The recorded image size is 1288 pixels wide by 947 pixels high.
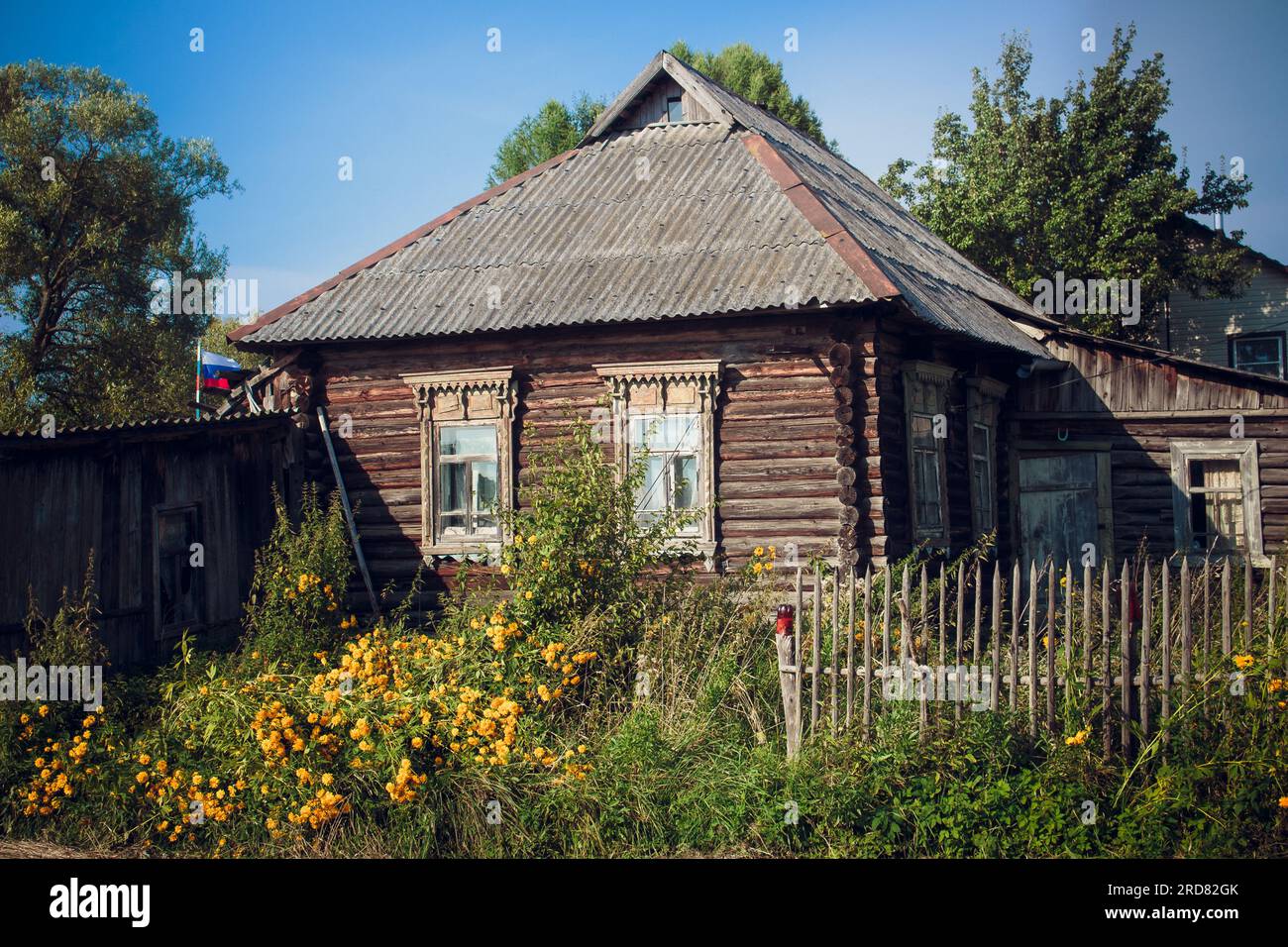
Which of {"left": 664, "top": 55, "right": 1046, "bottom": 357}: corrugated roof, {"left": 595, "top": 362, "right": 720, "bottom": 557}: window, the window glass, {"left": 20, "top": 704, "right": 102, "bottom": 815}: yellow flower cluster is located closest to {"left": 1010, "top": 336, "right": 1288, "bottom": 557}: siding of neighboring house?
the window glass

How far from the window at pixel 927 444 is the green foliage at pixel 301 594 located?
6.22 metres

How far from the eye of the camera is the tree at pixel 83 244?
2600 centimetres

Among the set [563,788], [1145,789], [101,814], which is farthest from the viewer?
[101,814]

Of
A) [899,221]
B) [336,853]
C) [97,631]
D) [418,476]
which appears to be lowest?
[336,853]

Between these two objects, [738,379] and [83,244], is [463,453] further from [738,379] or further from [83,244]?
[83,244]

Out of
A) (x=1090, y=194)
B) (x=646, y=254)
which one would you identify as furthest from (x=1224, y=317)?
(x=646, y=254)

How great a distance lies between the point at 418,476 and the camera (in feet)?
45.6

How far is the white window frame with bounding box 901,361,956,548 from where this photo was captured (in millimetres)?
13094

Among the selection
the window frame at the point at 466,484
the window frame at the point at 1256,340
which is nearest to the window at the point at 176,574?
the window frame at the point at 466,484

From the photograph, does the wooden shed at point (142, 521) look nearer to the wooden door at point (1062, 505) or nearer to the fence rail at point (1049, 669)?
the fence rail at point (1049, 669)

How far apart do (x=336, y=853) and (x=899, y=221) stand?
48.7 ft

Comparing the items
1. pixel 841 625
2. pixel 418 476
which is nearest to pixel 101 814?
pixel 841 625

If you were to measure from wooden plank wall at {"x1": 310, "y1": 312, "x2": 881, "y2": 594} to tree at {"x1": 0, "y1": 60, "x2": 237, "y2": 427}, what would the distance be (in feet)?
46.1
